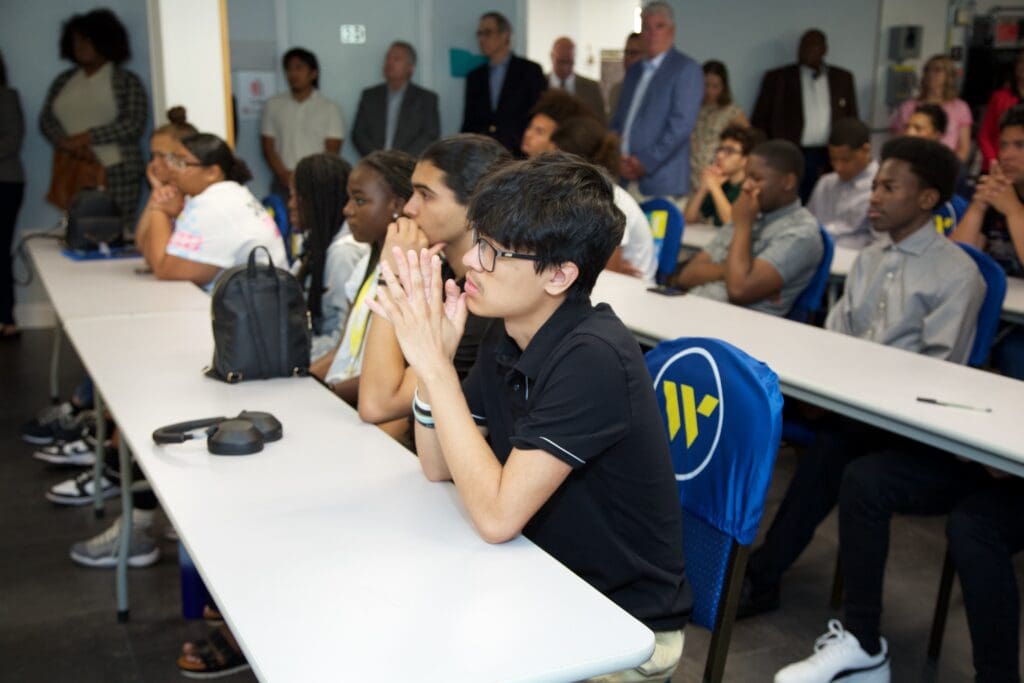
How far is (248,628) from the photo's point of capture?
126 centimetres

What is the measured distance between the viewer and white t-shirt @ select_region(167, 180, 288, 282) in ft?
11.3

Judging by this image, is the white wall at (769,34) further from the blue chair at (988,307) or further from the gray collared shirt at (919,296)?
the blue chair at (988,307)

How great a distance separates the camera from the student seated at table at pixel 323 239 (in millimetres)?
3192

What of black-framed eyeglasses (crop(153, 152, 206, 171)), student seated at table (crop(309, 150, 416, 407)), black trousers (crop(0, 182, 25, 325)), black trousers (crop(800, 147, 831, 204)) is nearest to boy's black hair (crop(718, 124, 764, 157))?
black trousers (crop(800, 147, 831, 204))

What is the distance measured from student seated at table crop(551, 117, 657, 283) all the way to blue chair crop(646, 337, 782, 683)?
195 cm

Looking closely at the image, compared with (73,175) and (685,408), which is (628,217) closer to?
(685,408)

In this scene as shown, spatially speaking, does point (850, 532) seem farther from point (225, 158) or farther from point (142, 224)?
point (142, 224)

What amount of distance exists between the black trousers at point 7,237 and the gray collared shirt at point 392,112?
7.35 feet

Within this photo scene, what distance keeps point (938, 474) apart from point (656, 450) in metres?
1.10

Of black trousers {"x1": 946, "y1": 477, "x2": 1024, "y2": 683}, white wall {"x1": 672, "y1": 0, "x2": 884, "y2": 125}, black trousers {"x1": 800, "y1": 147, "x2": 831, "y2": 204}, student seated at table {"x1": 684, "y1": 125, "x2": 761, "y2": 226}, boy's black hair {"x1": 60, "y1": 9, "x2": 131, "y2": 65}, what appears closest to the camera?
black trousers {"x1": 946, "y1": 477, "x2": 1024, "y2": 683}

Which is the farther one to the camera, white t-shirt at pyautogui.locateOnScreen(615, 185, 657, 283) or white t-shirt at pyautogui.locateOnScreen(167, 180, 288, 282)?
white t-shirt at pyautogui.locateOnScreen(615, 185, 657, 283)

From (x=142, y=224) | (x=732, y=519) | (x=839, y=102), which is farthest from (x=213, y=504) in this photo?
(x=839, y=102)

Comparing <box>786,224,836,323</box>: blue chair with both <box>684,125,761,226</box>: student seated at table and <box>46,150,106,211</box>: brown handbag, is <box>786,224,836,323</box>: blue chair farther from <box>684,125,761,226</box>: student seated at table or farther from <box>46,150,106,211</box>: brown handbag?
<box>46,150,106,211</box>: brown handbag

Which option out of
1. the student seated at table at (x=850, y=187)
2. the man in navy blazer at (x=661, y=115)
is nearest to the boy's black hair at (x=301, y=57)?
the man in navy blazer at (x=661, y=115)
